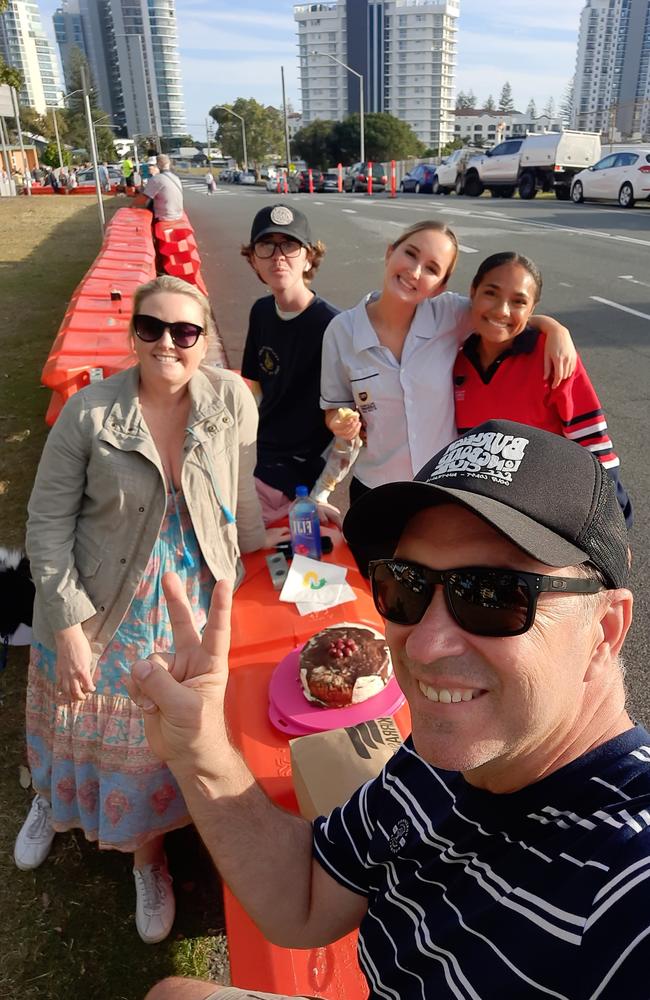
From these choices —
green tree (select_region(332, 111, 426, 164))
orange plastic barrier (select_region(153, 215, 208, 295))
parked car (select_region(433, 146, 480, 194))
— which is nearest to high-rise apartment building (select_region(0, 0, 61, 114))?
green tree (select_region(332, 111, 426, 164))

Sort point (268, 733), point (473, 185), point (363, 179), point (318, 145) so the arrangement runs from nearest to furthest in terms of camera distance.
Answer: point (268, 733), point (473, 185), point (363, 179), point (318, 145)

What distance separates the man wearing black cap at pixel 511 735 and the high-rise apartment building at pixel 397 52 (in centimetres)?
17202

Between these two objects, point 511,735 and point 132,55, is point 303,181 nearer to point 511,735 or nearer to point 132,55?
point 511,735

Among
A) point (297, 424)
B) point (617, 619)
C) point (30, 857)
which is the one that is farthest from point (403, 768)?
point (297, 424)

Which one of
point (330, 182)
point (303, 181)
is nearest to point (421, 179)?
point (330, 182)

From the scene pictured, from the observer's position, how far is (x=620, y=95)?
149500mm

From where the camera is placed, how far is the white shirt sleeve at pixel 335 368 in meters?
2.98

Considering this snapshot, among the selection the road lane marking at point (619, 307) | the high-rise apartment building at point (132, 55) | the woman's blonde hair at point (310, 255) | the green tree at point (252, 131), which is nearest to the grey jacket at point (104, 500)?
the woman's blonde hair at point (310, 255)

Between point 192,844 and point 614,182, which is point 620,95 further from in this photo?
point 192,844

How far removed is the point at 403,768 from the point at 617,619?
59cm

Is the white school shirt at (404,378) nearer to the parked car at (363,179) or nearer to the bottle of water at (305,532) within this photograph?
the bottle of water at (305,532)

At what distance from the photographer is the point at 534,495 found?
1.10m

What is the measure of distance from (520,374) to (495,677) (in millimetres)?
1820

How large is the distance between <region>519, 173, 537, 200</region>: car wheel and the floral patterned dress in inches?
1138
